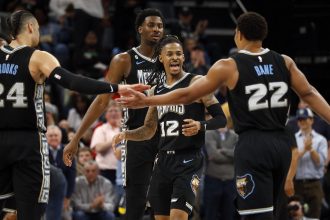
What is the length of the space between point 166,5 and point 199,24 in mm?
1231

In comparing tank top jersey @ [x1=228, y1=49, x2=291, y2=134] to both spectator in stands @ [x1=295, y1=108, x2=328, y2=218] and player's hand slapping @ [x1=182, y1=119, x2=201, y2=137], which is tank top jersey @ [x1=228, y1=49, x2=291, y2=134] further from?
spectator in stands @ [x1=295, y1=108, x2=328, y2=218]

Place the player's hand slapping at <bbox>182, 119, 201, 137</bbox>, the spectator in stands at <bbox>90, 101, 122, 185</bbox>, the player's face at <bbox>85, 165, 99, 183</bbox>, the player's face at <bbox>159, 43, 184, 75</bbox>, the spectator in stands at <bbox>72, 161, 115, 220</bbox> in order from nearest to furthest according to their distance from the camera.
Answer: the player's hand slapping at <bbox>182, 119, 201, 137</bbox>
the player's face at <bbox>159, 43, 184, 75</bbox>
the spectator in stands at <bbox>72, 161, 115, 220</bbox>
the player's face at <bbox>85, 165, 99, 183</bbox>
the spectator in stands at <bbox>90, 101, 122, 185</bbox>

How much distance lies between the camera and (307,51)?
1819 centimetres

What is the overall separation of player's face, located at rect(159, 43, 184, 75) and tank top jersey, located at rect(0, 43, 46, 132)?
5.61 ft

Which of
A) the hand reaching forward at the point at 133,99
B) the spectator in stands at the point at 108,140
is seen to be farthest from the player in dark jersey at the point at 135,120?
the spectator in stands at the point at 108,140

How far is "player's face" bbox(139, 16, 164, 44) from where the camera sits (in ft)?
31.5

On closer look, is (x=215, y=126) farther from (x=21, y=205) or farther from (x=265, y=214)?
(x=21, y=205)

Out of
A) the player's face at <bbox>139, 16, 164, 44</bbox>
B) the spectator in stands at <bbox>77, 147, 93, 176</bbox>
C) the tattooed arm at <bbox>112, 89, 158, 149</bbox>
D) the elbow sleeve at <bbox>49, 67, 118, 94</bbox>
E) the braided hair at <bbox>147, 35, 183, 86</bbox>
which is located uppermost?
the player's face at <bbox>139, 16, 164, 44</bbox>

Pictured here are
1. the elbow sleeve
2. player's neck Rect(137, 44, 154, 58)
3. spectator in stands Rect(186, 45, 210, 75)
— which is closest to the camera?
the elbow sleeve

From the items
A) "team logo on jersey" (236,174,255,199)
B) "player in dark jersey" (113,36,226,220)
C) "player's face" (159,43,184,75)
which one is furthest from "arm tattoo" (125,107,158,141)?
"team logo on jersey" (236,174,255,199)

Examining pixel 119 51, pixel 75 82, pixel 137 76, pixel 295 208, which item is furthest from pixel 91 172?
pixel 75 82

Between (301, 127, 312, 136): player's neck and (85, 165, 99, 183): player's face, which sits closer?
(85, 165, 99, 183): player's face

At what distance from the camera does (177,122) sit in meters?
8.84

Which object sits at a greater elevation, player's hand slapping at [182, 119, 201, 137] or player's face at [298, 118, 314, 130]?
player's hand slapping at [182, 119, 201, 137]
